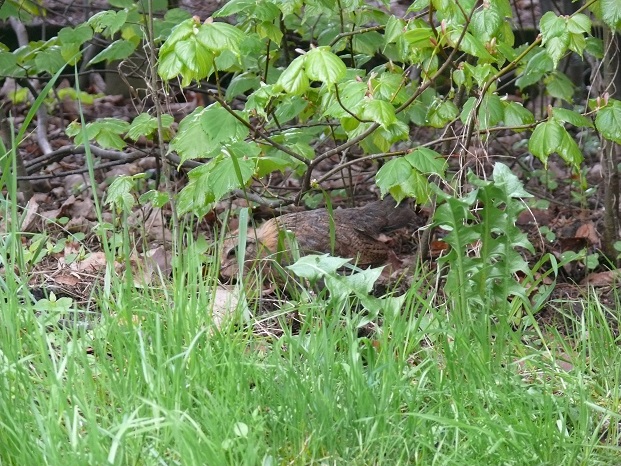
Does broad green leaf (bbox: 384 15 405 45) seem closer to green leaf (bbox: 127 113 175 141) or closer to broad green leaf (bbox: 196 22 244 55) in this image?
broad green leaf (bbox: 196 22 244 55)

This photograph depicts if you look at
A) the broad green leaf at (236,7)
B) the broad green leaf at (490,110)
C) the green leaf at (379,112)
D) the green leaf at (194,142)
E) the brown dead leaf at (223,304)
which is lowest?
the brown dead leaf at (223,304)

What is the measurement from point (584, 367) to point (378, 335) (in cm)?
61

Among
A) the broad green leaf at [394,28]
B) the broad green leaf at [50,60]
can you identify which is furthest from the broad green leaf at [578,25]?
the broad green leaf at [50,60]

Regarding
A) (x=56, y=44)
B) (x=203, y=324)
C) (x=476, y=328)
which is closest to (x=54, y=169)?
(x=56, y=44)

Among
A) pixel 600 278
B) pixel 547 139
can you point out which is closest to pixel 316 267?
pixel 547 139

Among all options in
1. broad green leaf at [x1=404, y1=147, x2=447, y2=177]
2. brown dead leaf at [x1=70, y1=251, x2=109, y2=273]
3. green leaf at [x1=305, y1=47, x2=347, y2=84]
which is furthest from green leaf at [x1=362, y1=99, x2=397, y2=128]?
brown dead leaf at [x1=70, y1=251, x2=109, y2=273]

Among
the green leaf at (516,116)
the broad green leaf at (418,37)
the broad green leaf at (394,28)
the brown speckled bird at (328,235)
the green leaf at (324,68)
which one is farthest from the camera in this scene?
the brown speckled bird at (328,235)

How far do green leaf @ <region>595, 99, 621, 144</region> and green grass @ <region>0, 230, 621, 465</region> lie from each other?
2.35 feet

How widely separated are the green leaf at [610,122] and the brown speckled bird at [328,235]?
3.49 feet

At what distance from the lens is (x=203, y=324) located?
253 centimetres

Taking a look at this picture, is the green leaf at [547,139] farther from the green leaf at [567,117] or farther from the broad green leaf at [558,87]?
the broad green leaf at [558,87]

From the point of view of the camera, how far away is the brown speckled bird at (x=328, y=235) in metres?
3.68

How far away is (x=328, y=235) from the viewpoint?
3.79m

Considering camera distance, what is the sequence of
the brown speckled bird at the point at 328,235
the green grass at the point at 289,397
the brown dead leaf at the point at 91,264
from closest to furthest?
the green grass at the point at 289,397 → the brown dead leaf at the point at 91,264 → the brown speckled bird at the point at 328,235
